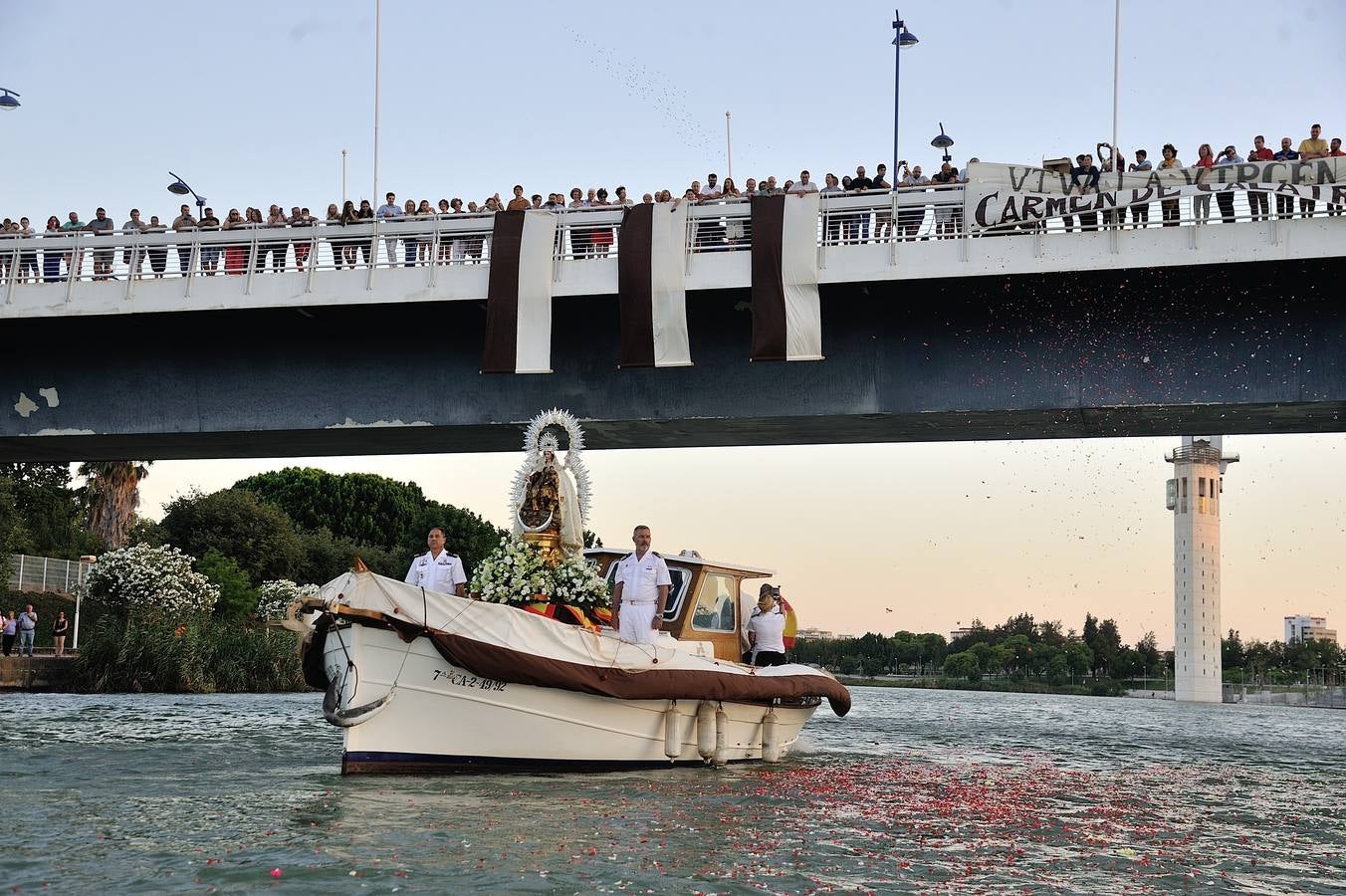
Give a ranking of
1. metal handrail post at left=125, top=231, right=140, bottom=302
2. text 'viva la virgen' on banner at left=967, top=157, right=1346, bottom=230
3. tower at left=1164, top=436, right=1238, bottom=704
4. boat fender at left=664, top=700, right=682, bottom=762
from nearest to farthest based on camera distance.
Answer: boat fender at left=664, top=700, right=682, bottom=762 → text 'viva la virgen' on banner at left=967, top=157, right=1346, bottom=230 → metal handrail post at left=125, top=231, right=140, bottom=302 → tower at left=1164, top=436, right=1238, bottom=704

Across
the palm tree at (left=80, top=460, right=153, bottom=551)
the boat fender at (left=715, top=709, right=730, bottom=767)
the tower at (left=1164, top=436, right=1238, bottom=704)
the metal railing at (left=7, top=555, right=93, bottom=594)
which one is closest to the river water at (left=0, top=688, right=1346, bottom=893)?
the boat fender at (left=715, top=709, right=730, bottom=767)

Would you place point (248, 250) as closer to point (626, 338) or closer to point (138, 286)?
point (138, 286)

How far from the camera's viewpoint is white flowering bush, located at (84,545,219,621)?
43.5 m

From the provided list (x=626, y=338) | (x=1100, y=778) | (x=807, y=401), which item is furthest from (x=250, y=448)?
(x=1100, y=778)

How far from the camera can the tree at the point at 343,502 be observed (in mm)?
79688

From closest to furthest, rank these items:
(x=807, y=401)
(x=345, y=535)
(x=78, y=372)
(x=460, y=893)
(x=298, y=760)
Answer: (x=460, y=893)
(x=298, y=760)
(x=807, y=401)
(x=78, y=372)
(x=345, y=535)

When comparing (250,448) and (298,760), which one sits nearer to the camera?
(298,760)

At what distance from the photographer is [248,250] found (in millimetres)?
23594

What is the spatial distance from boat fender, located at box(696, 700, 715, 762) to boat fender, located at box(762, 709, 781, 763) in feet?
4.64

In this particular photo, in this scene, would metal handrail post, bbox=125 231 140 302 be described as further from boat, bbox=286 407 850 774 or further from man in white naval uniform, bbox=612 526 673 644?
man in white naval uniform, bbox=612 526 673 644

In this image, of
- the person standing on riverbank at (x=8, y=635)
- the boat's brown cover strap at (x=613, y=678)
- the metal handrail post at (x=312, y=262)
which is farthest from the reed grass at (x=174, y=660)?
the boat's brown cover strap at (x=613, y=678)

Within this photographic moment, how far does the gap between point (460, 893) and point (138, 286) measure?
52.1ft

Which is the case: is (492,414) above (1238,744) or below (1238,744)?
above

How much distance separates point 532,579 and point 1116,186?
34.0 feet
